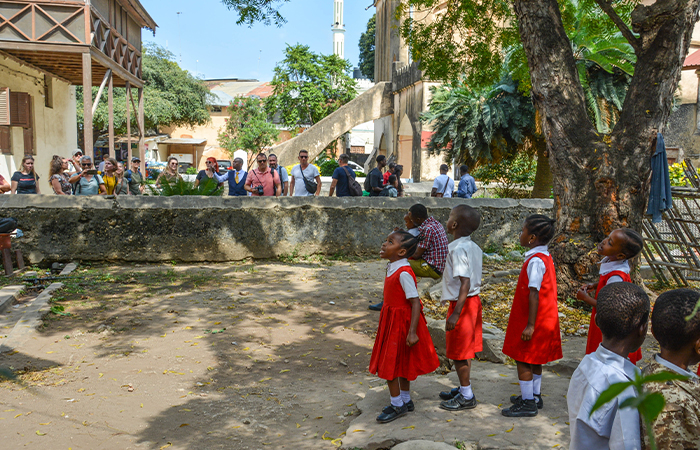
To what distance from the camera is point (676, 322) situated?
1.89 m

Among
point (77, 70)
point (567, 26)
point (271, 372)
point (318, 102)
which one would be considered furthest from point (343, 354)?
point (318, 102)

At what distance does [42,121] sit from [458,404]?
16.4 metres

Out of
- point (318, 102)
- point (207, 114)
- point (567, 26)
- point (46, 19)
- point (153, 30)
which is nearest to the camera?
point (567, 26)

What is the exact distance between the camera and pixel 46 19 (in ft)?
41.9

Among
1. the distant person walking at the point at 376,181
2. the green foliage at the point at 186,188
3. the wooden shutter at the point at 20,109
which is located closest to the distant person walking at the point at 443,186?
the distant person walking at the point at 376,181

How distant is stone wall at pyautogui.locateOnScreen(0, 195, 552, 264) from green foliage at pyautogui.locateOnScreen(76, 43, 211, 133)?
984 inches

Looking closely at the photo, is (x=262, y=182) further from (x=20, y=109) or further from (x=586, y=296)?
(x=20, y=109)

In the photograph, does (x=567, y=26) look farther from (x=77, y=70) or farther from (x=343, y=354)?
(x=77, y=70)

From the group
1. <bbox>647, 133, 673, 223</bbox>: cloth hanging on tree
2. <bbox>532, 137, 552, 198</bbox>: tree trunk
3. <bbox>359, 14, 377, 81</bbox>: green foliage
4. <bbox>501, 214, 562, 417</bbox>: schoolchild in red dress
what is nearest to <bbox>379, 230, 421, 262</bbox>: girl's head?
<bbox>501, 214, 562, 417</bbox>: schoolchild in red dress

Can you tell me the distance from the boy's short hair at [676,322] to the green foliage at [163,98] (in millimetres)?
32674

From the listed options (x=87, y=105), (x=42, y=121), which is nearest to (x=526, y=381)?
(x=87, y=105)

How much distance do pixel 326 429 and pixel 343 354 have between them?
59.5 inches

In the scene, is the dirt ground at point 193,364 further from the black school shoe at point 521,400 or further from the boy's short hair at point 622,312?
the boy's short hair at point 622,312

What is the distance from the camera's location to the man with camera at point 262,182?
9.62 meters
